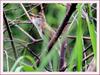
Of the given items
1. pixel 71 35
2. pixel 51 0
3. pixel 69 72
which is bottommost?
pixel 69 72

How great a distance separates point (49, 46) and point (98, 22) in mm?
188

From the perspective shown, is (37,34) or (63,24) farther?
(37,34)

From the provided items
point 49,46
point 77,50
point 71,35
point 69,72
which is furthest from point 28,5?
point 77,50

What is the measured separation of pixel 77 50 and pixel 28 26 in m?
0.69

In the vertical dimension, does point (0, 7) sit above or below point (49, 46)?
above

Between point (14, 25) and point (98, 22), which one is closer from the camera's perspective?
point (98, 22)

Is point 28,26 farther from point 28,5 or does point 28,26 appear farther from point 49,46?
point 49,46

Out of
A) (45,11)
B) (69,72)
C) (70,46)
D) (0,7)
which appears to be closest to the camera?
(69,72)

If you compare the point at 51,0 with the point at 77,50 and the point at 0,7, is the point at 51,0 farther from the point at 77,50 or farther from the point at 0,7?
the point at 77,50

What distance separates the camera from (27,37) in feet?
4.64

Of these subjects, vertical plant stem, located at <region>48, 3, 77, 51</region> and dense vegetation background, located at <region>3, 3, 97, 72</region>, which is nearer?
vertical plant stem, located at <region>48, 3, 77, 51</region>

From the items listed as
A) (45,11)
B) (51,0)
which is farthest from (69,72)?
(45,11)

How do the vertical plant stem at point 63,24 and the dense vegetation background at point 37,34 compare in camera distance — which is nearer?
the vertical plant stem at point 63,24

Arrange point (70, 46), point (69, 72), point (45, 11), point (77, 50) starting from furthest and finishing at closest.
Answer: point (45, 11)
point (70, 46)
point (69, 72)
point (77, 50)
